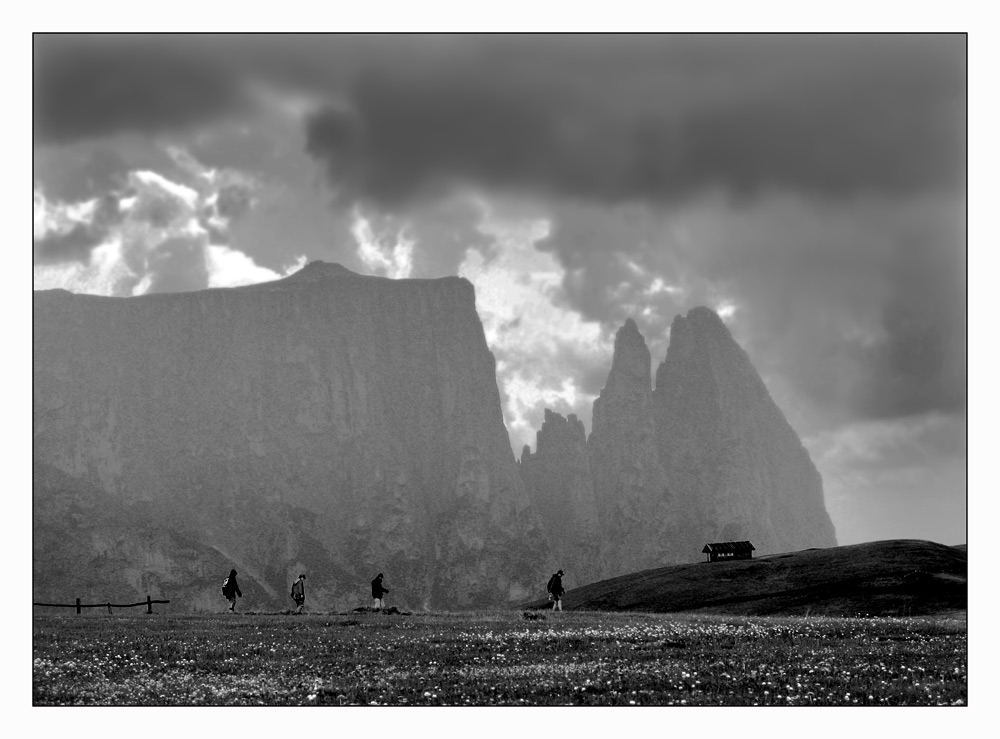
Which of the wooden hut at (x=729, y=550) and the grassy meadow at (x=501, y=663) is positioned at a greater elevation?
the grassy meadow at (x=501, y=663)

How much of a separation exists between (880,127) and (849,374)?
792 inches

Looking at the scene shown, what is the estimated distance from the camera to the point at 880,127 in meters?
40.6

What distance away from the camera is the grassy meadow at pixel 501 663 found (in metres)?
24.2

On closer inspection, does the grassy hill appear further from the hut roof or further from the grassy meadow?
the grassy meadow

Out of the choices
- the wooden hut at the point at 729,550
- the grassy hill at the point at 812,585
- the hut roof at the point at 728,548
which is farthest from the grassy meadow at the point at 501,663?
the hut roof at the point at 728,548

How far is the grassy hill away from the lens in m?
67.8

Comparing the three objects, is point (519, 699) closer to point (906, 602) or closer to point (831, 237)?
point (831, 237)

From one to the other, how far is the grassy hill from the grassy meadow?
2928 centimetres

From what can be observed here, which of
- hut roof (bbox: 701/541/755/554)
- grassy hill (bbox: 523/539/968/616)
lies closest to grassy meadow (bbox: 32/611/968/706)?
grassy hill (bbox: 523/539/968/616)

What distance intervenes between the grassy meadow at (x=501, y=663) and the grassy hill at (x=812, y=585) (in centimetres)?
2928

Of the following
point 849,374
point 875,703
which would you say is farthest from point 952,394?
point 875,703

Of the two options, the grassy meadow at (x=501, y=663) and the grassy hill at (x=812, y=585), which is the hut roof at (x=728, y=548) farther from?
the grassy meadow at (x=501, y=663)

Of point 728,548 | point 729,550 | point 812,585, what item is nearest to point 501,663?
point 812,585

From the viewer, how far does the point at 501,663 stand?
29.6 meters
